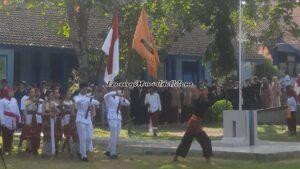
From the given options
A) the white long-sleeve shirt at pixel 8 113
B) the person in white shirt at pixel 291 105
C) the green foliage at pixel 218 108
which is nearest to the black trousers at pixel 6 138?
the white long-sleeve shirt at pixel 8 113

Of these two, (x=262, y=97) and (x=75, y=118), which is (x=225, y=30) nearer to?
(x=262, y=97)

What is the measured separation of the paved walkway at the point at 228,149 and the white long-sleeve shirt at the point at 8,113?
297cm

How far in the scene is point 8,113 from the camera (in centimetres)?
1627

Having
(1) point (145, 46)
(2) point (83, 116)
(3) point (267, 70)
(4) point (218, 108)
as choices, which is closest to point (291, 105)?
(1) point (145, 46)

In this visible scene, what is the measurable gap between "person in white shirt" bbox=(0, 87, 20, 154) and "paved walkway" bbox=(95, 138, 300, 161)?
295 centimetres

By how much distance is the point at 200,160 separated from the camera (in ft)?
51.8

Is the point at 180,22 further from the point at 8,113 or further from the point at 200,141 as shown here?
the point at 200,141

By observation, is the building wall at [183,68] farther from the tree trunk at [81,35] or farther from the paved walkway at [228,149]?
the paved walkway at [228,149]

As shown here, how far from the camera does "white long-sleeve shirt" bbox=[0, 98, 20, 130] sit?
640 inches

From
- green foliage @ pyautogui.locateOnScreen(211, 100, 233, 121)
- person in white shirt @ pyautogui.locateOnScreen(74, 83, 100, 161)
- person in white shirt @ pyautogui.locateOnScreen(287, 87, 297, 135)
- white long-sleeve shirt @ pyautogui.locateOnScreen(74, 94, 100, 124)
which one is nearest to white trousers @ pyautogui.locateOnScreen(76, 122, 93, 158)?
person in white shirt @ pyautogui.locateOnScreen(74, 83, 100, 161)

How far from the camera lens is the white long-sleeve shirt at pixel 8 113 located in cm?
1625

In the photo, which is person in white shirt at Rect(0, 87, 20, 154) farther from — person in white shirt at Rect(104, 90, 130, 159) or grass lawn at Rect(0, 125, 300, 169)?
person in white shirt at Rect(104, 90, 130, 159)

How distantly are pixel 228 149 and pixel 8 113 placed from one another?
5.54 metres

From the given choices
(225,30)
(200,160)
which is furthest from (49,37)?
(200,160)
